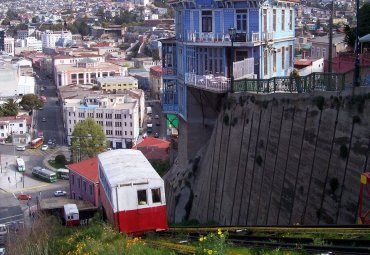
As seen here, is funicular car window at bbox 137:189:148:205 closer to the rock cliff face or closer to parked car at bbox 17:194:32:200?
the rock cliff face

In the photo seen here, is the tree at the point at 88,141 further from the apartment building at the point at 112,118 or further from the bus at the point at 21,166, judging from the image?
the apartment building at the point at 112,118

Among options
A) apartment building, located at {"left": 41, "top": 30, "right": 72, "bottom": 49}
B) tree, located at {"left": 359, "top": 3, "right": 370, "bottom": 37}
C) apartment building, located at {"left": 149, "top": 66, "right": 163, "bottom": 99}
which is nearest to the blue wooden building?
tree, located at {"left": 359, "top": 3, "right": 370, "bottom": 37}

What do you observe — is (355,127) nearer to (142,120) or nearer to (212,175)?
(212,175)

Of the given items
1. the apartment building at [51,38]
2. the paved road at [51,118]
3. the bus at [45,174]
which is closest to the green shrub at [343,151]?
the bus at [45,174]

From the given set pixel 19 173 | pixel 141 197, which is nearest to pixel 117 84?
pixel 19 173

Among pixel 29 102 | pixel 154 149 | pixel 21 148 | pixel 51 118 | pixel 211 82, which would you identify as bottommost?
pixel 21 148

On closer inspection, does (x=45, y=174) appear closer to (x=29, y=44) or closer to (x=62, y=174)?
(x=62, y=174)
